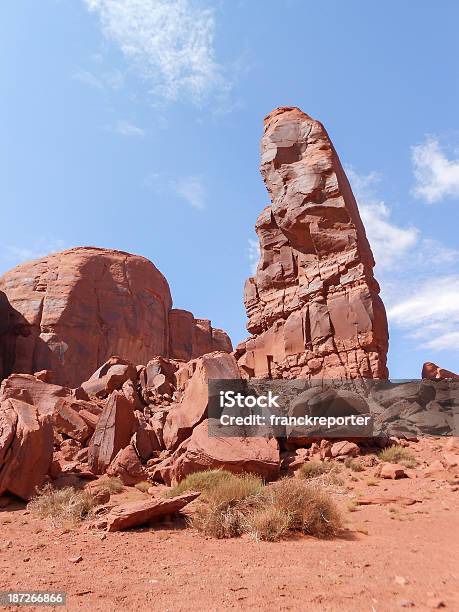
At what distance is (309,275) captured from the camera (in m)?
25.6

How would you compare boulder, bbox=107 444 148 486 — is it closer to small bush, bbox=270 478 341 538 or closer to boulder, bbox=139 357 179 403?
small bush, bbox=270 478 341 538

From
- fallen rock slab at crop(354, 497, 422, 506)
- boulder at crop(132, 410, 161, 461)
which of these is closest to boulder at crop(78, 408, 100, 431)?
boulder at crop(132, 410, 161, 461)

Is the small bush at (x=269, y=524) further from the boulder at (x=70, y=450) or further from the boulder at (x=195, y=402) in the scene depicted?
the boulder at (x=70, y=450)

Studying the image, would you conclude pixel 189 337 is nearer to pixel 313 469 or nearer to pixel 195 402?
pixel 195 402

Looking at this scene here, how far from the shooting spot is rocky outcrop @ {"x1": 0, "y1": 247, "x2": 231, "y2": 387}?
128 ft

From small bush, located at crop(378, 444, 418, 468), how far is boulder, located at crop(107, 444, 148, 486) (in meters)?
8.02

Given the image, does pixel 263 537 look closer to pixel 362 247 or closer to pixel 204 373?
pixel 204 373

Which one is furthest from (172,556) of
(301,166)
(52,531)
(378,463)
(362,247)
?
(301,166)

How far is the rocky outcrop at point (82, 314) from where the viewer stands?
128 feet

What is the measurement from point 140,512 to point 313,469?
6856mm

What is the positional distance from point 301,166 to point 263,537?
23485mm

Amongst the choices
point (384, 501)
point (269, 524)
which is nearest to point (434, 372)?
point (384, 501)

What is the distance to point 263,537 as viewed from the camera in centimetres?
761

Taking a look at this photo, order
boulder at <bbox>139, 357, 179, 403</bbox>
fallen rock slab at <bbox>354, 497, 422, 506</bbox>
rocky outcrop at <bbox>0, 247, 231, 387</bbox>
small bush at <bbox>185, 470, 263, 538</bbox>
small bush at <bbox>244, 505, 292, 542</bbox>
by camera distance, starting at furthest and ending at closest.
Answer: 1. rocky outcrop at <bbox>0, 247, 231, 387</bbox>
2. boulder at <bbox>139, 357, 179, 403</bbox>
3. fallen rock slab at <bbox>354, 497, 422, 506</bbox>
4. small bush at <bbox>185, 470, 263, 538</bbox>
5. small bush at <bbox>244, 505, 292, 542</bbox>
